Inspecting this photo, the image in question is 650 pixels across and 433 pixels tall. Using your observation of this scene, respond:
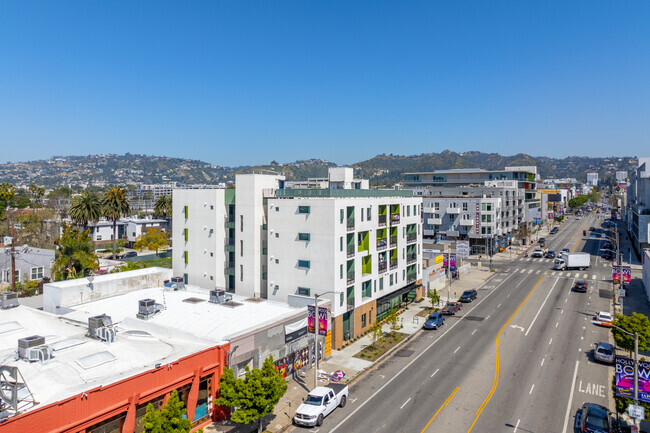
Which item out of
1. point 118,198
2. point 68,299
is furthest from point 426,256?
point 118,198

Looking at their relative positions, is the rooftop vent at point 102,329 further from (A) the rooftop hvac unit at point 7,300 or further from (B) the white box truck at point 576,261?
(B) the white box truck at point 576,261

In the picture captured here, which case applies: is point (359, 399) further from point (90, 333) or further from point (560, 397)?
point (90, 333)

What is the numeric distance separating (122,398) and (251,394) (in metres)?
7.11

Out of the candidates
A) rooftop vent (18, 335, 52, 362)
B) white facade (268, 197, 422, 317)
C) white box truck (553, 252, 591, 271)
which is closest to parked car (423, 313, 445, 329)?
white facade (268, 197, 422, 317)

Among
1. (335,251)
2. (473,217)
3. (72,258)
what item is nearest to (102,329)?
(335,251)

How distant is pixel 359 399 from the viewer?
3212 cm

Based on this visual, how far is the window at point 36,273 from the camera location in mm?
69988

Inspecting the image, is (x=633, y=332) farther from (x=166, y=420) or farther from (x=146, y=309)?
(x=146, y=309)

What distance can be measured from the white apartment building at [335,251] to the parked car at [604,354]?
22.3 m

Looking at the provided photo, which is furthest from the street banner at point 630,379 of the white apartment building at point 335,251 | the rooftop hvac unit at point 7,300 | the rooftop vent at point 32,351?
the rooftop hvac unit at point 7,300

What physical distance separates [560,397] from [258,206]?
3331cm

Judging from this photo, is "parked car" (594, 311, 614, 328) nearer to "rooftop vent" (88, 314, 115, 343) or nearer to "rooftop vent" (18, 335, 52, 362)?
"rooftop vent" (88, 314, 115, 343)

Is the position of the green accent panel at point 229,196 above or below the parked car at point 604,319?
above

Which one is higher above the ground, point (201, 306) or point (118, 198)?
point (118, 198)
